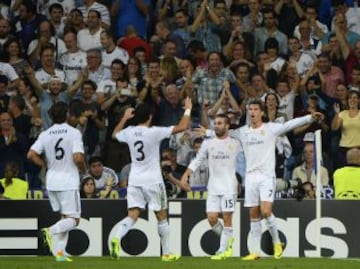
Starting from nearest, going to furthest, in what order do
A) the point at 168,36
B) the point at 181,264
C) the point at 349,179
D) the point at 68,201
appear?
the point at 181,264, the point at 68,201, the point at 349,179, the point at 168,36

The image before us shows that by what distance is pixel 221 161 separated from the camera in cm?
2345

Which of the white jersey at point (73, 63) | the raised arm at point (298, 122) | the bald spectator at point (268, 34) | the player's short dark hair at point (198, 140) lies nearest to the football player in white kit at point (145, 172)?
the raised arm at point (298, 122)

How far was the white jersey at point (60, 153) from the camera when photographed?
22.3 metres

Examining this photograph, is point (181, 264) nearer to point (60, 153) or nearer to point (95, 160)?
point (60, 153)

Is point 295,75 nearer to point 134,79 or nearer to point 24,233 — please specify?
point 134,79

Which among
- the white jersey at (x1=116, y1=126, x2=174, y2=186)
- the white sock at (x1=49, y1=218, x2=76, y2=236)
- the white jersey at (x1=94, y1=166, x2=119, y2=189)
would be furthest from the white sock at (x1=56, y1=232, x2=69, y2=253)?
the white jersey at (x1=94, y1=166, x2=119, y2=189)

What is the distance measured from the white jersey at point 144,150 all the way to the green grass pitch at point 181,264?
1218 mm

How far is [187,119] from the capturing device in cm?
2195

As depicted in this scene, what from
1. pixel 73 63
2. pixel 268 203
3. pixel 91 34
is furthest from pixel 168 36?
pixel 268 203

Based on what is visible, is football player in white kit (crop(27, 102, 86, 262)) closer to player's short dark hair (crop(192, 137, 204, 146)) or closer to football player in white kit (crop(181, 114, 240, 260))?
football player in white kit (crop(181, 114, 240, 260))

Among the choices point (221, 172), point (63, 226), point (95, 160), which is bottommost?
point (63, 226)

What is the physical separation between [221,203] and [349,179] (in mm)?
2680

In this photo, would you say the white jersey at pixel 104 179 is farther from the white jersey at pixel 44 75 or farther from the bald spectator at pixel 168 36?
the bald spectator at pixel 168 36

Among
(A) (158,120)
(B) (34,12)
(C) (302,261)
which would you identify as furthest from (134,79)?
(C) (302,261)
